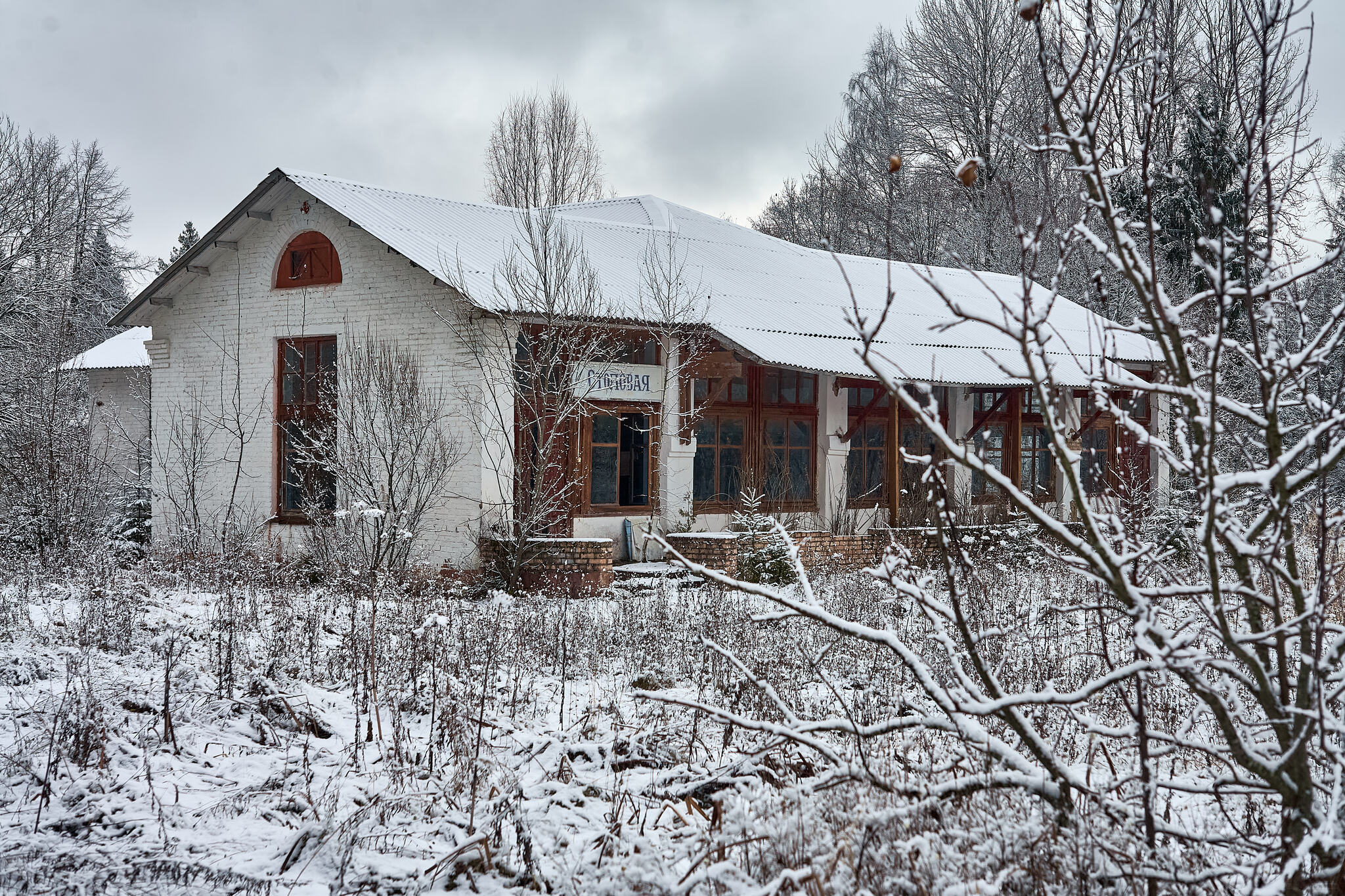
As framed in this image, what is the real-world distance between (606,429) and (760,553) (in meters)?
2.85

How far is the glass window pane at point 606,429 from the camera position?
559 inches

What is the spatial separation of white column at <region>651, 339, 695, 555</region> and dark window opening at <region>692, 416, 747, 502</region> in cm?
50

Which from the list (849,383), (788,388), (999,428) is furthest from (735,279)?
(999,428)

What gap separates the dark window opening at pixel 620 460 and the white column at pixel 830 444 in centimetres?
304

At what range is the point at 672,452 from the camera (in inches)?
572

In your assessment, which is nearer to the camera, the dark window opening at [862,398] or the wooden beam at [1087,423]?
the wooden beam at [1087,423]

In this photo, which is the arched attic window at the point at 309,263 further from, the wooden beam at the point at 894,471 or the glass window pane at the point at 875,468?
the glass window pane at the point at 875,468

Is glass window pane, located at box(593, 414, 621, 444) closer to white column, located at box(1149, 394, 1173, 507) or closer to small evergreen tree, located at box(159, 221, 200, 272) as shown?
white column, located at box(1149, 394, 1173, 507)

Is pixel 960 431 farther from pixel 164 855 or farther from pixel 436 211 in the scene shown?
pixel 164 855

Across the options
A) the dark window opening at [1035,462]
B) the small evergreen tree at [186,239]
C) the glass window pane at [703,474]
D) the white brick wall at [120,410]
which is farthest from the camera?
the small evergreen tree at [186,239]

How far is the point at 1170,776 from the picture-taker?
14.7 ft

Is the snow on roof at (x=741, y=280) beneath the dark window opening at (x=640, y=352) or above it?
above

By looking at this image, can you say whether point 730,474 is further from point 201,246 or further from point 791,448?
point 201,246

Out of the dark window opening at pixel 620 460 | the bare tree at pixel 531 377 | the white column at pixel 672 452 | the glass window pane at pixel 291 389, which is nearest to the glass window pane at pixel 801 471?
the white column at pixel 672 452
